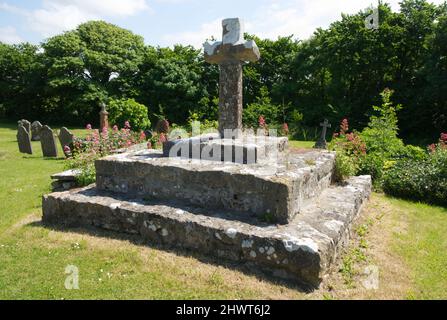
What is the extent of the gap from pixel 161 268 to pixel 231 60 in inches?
156

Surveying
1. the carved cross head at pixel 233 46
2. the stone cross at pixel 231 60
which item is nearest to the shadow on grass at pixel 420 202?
the stone cross at pixel 231 60

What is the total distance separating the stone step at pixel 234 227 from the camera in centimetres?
374

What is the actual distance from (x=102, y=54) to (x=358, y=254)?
2716cm

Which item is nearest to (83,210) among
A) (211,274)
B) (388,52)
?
(211,274)

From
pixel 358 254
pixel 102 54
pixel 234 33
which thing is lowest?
pixel 358 254

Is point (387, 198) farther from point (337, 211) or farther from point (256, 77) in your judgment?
point (256, 77)

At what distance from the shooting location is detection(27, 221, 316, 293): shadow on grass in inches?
146

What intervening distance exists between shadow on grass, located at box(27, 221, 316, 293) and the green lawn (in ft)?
0.08

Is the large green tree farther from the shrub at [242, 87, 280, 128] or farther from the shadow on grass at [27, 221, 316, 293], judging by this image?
the shadow on grass at [27, 221, 316, 293]

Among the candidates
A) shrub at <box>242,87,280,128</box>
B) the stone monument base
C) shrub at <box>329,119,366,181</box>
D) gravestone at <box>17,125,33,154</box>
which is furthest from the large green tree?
the stone monument base

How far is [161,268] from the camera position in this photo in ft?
13.2

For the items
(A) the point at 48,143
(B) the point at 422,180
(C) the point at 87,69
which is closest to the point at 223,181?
(B) the point at 422,180

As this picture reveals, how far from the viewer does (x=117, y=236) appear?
4.86 metres

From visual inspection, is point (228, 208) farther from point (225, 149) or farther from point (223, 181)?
point (225, 149)
